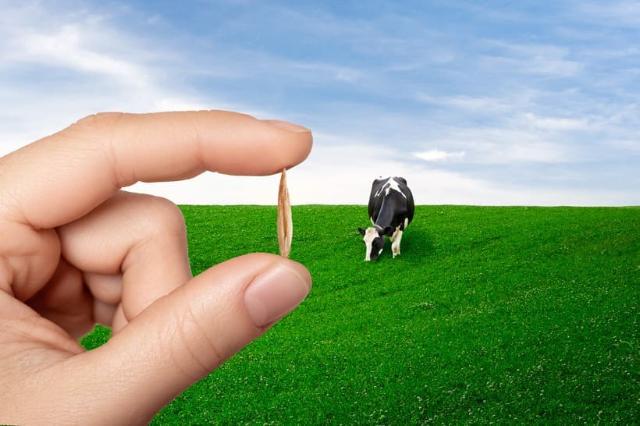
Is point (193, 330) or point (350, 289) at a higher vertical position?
point (193, 330)

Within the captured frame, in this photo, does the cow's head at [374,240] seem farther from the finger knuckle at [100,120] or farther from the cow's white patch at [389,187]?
the finger knuckle at [100,120]

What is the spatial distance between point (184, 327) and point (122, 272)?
1.08 m

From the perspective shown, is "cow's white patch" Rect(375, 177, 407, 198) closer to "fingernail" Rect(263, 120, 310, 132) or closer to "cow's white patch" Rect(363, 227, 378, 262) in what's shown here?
"cow's white patch" Rect(363, 227, 378, 262)

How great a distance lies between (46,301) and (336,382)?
25.1ft

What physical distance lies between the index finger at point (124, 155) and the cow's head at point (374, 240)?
15971 mm

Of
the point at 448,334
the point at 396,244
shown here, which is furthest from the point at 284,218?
the point at 396,244

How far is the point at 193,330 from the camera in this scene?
2.55 meters

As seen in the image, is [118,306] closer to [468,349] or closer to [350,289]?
[468,349]

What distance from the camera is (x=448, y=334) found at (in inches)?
510

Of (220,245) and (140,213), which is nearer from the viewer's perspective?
(140,213)

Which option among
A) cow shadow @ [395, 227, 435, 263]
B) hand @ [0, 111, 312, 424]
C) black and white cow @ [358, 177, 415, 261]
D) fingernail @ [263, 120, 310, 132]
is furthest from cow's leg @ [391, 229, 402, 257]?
fingernail @ [263, 120, 310, 132]

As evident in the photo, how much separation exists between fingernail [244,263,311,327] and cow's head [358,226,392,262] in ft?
53.5

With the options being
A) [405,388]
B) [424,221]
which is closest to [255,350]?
[405,388]

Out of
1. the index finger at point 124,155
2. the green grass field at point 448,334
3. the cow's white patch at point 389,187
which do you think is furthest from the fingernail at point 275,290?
the cow's white patch at point 389,187
